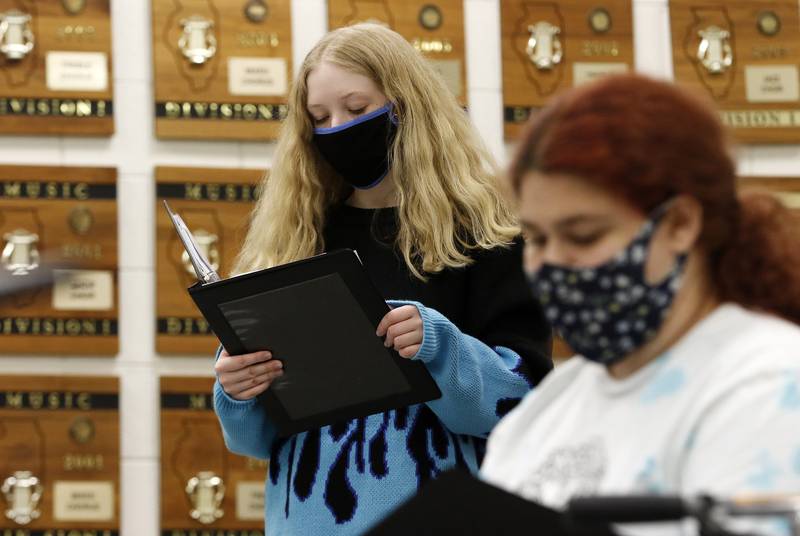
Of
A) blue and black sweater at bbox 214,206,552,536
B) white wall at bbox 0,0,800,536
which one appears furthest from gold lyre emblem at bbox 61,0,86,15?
blue and black sweater at bbox 214,206,552,536

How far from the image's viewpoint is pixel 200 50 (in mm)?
4277

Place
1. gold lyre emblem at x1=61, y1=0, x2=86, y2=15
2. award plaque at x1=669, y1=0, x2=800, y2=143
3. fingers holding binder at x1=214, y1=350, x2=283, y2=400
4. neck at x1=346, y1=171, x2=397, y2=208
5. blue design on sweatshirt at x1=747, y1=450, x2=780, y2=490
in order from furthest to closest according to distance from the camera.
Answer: award plaque at x1=669, y1=0, x2=800, y2=143
gold lyre emblem at x1=61, y1=0, x2=86, y2=15
neck at x1=346, y1=171, x2=397, y2=208
fingers holding binder at x1=214, y1=350, x2=283, y2=400
blue design on sweatshirt at x1=747, y1=450, x2=780, y2=490

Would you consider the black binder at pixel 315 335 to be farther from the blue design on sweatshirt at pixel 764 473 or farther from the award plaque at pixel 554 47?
the award plaque at pixel 554 47

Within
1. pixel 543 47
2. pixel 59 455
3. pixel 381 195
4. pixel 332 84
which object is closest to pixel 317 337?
pixel 381 195

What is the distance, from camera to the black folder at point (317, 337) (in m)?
2.31

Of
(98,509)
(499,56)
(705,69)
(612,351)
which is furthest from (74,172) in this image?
(612,351)

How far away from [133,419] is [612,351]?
3083mm

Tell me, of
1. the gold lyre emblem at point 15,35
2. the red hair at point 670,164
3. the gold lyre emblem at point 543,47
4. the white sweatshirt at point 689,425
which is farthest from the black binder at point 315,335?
the gold lyre emblem at point 543,47

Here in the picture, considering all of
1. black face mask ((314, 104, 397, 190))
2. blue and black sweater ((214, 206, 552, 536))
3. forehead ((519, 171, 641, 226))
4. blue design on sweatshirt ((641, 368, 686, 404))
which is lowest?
blue and black sweater ((214, 206, 552, 536))

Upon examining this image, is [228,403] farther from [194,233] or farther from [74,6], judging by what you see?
[74,6]

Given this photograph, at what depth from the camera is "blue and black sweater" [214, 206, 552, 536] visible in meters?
2.32

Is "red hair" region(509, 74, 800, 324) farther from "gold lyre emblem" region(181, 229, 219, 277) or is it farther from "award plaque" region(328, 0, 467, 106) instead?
"award plaque" region(328, 0, 467, 106)

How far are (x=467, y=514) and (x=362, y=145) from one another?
1.38 m

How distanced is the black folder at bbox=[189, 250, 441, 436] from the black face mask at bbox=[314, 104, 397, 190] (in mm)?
318
